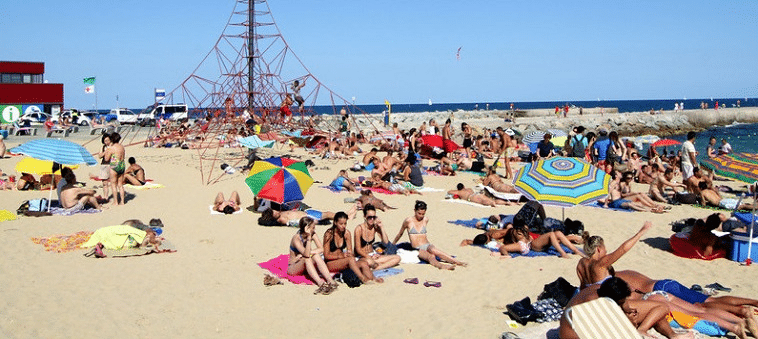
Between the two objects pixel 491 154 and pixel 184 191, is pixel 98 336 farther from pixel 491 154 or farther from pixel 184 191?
pixel 491 154

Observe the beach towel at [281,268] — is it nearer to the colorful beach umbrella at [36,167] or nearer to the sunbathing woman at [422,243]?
the sunbathing woman at [422,243]

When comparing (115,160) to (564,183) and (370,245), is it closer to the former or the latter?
(370,245)

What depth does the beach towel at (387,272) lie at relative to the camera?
764 cm

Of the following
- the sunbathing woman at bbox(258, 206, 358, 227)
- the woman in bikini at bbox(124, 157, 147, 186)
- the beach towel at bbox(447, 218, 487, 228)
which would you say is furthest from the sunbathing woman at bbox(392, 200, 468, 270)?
the woman in bikini at bbox(124, 157, 147, 186)

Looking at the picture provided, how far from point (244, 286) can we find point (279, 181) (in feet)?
9.77

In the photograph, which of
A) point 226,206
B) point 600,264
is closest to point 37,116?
point 226,206

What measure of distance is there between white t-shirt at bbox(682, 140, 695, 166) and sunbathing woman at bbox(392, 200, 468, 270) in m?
7.44

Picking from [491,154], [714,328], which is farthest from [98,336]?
[491,154]

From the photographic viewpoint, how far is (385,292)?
7109 millimetres

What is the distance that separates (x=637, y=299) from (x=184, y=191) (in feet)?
32.8

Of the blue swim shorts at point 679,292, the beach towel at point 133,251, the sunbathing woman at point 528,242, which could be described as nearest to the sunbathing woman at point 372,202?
the sunbathing woman at point 528,242

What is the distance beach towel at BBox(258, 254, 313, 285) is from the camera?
24.3 ft

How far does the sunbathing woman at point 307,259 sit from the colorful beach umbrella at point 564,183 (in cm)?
290

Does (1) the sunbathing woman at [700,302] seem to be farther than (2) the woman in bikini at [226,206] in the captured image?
No
